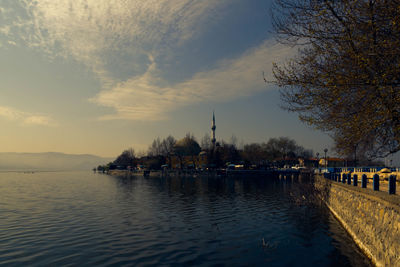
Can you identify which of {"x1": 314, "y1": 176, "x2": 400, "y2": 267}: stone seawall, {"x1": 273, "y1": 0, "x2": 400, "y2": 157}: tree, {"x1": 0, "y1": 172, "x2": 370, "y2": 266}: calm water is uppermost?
{"x1": 273, "y1": 0, "x2": 400, "y2": 157}: tree

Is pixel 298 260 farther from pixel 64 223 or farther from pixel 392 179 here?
pixel 64 223

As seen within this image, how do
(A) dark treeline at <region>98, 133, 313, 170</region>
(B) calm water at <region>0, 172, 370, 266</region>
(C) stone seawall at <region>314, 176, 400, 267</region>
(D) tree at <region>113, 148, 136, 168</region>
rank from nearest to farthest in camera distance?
(C) stone seawall at <region>314, 176, 400, 267</region> → (B) calm water at <region>0, 172, 370, 266</region> → (A) dark treeline at <region>98, 133, 313, 170</region> → (D) tree at <region>113, 148, 136, 168</region>

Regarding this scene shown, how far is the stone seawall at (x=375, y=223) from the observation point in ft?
27.9

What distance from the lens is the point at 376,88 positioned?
10.2 metres

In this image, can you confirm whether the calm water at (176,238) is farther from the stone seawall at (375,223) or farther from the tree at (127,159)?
the tree at (127,159)

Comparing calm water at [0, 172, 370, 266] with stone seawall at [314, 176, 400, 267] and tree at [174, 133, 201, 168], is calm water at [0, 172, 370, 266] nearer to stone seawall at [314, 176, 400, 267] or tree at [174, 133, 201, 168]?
stone seawall at [314, 176, 400, 267]

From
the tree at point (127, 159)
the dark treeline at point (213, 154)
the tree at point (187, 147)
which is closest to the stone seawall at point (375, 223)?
the dark treeline at point (213, 154)

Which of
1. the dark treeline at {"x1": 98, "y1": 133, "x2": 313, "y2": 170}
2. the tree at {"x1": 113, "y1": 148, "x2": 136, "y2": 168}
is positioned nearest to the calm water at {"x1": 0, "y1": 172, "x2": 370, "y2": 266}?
the dark treeline at {"x1": 98, "y1": 133, "x2": 313, "y2": 170}

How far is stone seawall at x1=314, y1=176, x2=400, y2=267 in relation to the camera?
850cm

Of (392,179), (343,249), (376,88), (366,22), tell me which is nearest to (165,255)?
(343,249)

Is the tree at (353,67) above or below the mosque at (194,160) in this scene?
above

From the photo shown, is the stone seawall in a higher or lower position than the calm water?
higher

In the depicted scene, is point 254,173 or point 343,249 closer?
point 343,249

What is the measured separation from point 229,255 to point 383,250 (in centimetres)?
580
